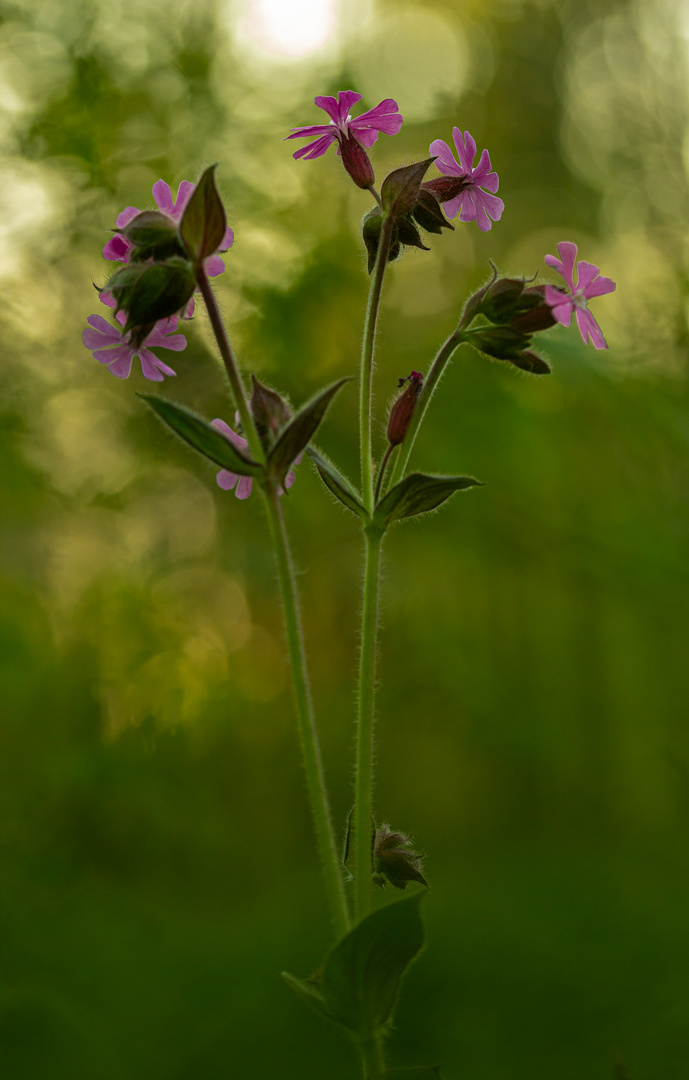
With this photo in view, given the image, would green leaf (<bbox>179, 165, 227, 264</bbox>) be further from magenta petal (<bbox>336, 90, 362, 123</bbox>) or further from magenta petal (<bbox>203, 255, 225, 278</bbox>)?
magenta petal (<bbox>336, 90, 362, 123</bbox>)

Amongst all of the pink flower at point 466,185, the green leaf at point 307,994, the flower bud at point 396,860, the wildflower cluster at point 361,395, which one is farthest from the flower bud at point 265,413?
the green leaf at point 307,994

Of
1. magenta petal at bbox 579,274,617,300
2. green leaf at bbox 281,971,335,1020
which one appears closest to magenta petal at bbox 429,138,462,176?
magenta petal at bbox 579,274,617,300

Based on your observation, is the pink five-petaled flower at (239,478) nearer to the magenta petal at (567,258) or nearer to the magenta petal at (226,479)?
the magenta petal at (226,479)

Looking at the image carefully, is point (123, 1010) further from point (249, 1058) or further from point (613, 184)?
point (613, 184)

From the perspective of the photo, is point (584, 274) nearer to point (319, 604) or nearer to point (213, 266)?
point (213, 266)

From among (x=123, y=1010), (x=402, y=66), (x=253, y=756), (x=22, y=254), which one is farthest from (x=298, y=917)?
(x=402, y=66)

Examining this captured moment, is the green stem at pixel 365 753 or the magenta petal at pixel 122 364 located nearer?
the green stem at pixel 365 753

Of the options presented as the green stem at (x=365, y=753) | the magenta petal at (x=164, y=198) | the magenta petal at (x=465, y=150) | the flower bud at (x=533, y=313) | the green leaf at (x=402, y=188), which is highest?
the magenta petal at (x=465, y=150)
